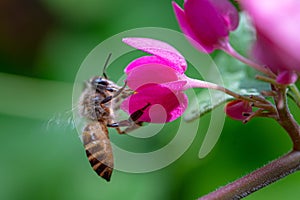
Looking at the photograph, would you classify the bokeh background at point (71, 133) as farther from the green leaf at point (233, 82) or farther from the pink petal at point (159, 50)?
the pink petal at point (159, 50)

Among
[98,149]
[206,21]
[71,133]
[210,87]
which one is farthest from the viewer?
[71,133]

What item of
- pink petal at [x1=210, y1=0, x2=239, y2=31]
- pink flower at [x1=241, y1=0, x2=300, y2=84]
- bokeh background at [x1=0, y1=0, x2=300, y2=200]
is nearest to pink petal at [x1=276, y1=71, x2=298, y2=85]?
pink flower at [x1=241, y1=0, x2=300, y2=84]

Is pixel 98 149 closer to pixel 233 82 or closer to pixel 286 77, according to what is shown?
pixel 233 82

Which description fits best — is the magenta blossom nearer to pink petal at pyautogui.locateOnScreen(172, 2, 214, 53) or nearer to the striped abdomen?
pink petal at pyautogui.locateOnScreen(172, 2, 214, 53)

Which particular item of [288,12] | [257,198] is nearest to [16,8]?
[257,198]

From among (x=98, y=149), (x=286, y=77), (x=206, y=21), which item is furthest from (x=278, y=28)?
(x=98, y=149)

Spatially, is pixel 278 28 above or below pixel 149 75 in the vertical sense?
below

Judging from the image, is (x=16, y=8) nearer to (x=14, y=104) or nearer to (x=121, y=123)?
(x=14, y=104)

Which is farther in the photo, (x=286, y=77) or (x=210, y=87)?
(x=210, y=87)

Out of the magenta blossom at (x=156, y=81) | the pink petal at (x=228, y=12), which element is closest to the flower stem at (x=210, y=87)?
the magenta blossom at (x=156, y=81)
